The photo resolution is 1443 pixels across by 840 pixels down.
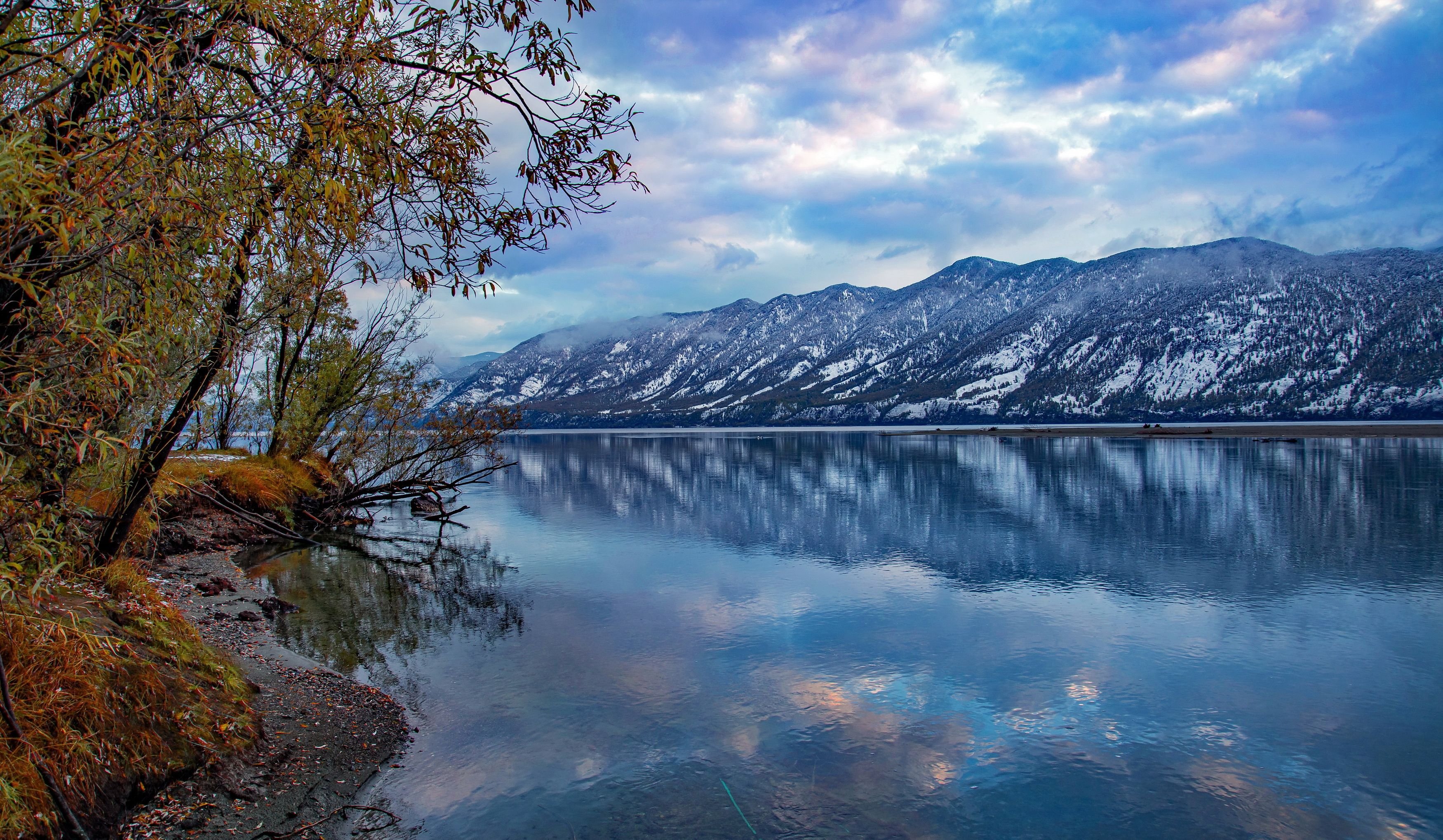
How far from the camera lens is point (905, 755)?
12.0 m

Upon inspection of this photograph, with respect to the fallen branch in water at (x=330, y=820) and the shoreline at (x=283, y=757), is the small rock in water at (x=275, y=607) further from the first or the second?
the fallen branch in water at (x=330, y=820)

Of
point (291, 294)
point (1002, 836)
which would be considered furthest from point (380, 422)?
point (1002, 836)

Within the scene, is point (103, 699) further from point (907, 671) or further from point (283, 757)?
point (907, 671)

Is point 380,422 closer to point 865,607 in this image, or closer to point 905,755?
point 865,607

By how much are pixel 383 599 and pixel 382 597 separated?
0.29 metres

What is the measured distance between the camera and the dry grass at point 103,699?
7238 mm

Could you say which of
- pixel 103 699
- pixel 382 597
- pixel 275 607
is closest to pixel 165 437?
pixel 103 699

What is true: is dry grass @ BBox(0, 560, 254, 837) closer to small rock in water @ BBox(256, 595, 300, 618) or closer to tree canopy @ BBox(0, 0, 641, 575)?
tree canopy @ BBox(0, 0, 641, 575)

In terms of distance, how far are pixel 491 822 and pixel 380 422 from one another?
30.5 meters

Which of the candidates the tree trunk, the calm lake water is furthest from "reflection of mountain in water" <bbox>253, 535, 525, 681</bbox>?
the tree trunk

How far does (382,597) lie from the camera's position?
21781 millimetres

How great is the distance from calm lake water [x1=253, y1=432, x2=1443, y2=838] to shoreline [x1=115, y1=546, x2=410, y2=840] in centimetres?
62

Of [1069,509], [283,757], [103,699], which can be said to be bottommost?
[1069,509]

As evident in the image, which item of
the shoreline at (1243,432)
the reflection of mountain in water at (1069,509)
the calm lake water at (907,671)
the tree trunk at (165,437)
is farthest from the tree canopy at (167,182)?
the shoreline at (1243,432)
